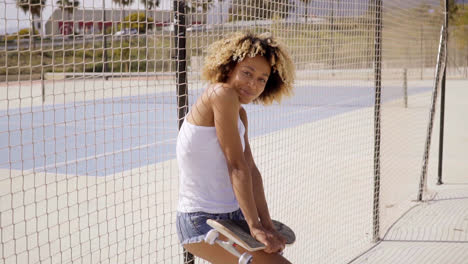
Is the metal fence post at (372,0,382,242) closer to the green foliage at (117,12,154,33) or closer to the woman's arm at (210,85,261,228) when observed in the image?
the green foliage at (117,12,154,33)

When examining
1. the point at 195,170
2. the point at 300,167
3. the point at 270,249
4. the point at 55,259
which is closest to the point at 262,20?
the point at 195,170

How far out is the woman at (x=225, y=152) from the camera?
7.27 ft

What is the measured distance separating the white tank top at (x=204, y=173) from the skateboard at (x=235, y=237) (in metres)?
0.12

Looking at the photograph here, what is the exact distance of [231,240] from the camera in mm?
2207

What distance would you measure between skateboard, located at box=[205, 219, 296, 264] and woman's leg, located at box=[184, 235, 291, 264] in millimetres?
51

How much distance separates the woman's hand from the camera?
7.11 feet

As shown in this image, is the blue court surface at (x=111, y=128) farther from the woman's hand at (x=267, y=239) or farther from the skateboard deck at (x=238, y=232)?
the woman's hand at (x=267, y=239)

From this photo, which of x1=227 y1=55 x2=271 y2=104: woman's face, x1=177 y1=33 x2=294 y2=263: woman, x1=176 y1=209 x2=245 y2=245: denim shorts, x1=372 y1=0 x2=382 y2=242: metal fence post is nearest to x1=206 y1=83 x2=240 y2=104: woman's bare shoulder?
x1=177 y1=33 x2=294 y2=263: woman

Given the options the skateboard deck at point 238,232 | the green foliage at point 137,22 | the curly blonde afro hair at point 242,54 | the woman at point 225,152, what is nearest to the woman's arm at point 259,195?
the woman at point 225,152

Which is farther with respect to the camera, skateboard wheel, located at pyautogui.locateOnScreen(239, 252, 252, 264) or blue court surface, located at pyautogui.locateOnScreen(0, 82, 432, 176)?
blue court surface, located at pyautogui.locateOnScreen(0, 82, 432, 176)

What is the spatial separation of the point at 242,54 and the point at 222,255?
2.95 ft

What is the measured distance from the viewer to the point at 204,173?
2330mm

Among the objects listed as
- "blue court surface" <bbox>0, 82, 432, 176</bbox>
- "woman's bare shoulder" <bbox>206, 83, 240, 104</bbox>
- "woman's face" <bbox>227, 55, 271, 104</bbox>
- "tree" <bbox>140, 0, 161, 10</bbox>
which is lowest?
"blue court surface" <bbox>0, 82, 432, 176</bbox>

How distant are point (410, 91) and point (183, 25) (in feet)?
74.5
